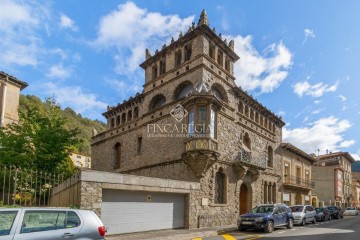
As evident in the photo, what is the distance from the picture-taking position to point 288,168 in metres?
36.0

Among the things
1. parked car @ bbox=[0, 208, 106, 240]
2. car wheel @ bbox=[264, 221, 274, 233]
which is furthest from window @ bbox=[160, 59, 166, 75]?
parked car @ bbox=[0, 208, 106, 240]

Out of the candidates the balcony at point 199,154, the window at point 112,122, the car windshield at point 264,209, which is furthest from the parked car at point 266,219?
the window at point 112,122

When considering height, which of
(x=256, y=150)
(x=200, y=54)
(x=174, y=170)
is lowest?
(x=174, y=170)

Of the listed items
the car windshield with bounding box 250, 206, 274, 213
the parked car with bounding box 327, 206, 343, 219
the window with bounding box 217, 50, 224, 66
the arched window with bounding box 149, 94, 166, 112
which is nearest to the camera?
the car windshield with bounding box 250, 206, 274, 213

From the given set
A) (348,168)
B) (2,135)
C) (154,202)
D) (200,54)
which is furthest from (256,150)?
(348,168)

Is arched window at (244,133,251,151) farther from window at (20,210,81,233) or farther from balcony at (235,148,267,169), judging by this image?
window at (20,210,81,233)

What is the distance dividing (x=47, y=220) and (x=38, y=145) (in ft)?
49.4

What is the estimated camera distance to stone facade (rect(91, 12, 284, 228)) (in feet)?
66.4

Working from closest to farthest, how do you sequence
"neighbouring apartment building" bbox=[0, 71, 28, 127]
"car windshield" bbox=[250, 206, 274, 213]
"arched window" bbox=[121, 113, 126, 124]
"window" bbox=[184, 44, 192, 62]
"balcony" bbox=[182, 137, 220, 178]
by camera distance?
"car windshield" bbox=[250, 206, 274, 213]
"balcony" bbox=[182, 137, 220, 178]
"window" bbox=[184, 44, 192, 62]
"neighbouring apartment building" bbox=[0, 71, 28, 127]
"arched window" bbox=[121, 113, 126, 124]

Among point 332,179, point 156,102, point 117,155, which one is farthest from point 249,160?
point 332,179

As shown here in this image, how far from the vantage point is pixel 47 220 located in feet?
22.8

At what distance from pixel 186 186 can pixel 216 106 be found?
6030 millimetres

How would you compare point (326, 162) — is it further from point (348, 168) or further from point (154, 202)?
point (154, 202)

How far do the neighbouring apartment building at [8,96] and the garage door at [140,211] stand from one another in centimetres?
1878
